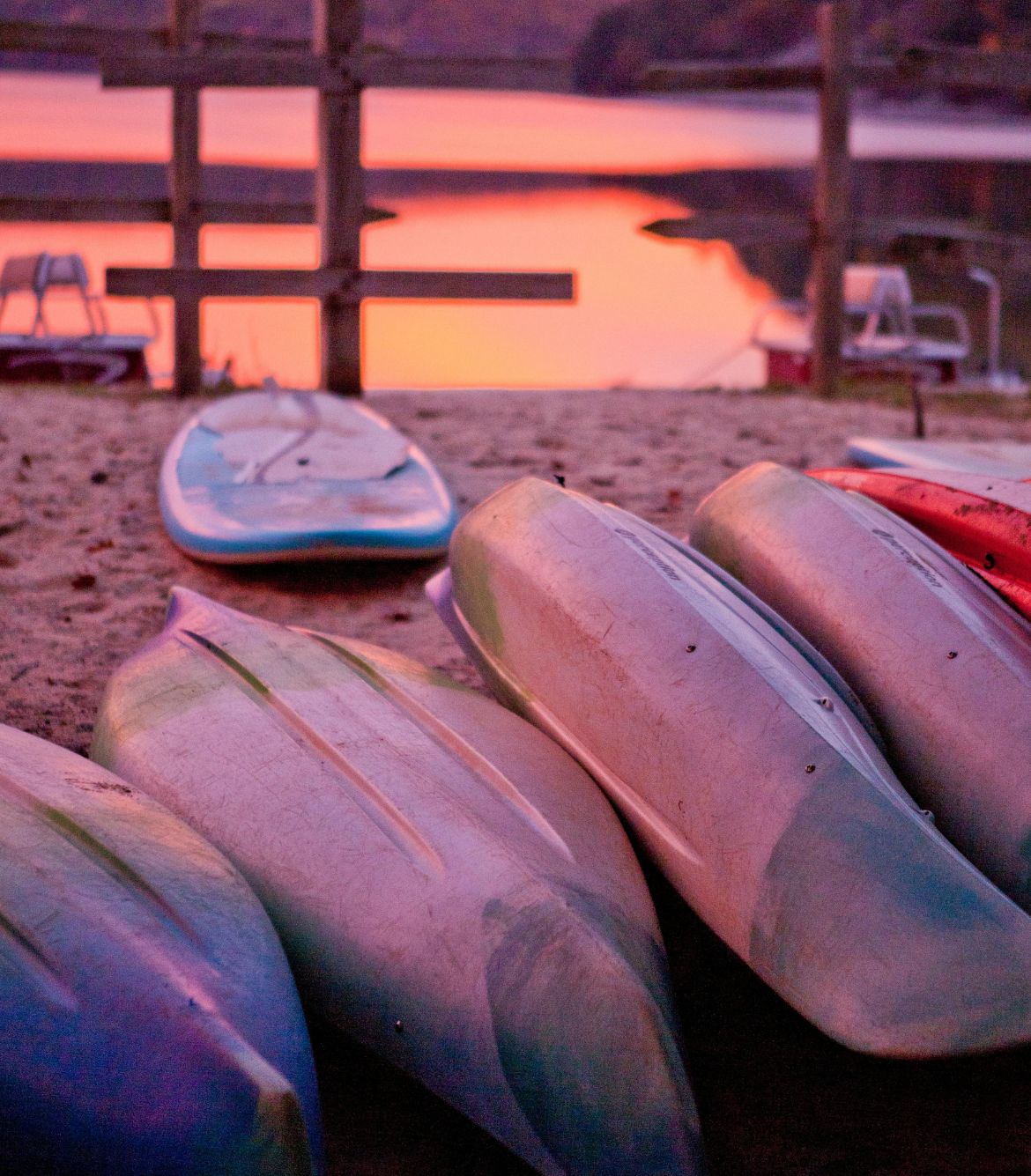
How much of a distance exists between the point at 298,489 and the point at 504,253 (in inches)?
605

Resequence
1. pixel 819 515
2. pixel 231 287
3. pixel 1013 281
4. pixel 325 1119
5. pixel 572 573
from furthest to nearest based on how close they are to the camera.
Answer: pixel 1013 281, pixel 231 287, pixel 819 515, pixel 572 573, pixel 325 1119

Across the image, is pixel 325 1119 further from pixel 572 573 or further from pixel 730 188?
pixel 730 188

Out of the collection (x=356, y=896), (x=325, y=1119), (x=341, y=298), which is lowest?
(x=325, y=1119)

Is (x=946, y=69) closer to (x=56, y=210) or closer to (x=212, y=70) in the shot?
(x=212, y=70)

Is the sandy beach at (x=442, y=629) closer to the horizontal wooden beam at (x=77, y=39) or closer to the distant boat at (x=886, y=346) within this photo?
the horizontal wooden beam at (x=77, y=39)

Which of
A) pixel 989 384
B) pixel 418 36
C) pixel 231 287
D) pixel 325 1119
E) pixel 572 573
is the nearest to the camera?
pixel 325 1119

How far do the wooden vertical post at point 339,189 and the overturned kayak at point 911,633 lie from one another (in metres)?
3.10

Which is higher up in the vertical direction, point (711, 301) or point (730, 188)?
point (730, 188)

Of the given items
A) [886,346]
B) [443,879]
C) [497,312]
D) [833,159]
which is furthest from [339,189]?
[497,312]

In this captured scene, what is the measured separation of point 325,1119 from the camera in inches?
71.7

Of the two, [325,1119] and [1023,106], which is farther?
[1023,106]

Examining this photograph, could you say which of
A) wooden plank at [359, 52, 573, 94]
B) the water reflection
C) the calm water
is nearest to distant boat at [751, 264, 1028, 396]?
the calm water

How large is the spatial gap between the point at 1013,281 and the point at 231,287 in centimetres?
1551

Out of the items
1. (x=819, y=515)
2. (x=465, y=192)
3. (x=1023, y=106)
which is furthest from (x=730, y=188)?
(x=819, y=515)
